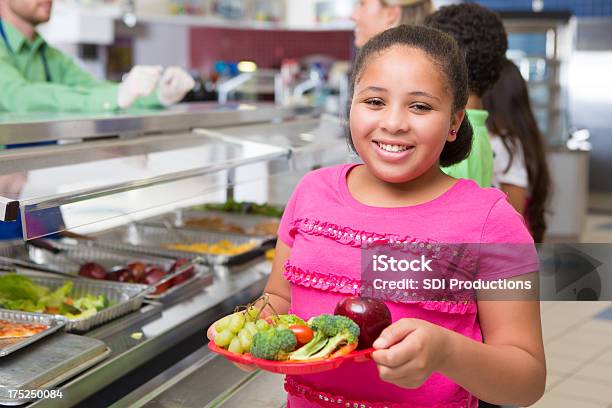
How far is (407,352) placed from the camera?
1.14 meters

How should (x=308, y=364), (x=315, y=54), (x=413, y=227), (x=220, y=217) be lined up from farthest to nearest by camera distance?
(x=315, y=54) < (x=220, y=217) < (x=413, y=227) < (x=308, y=364)

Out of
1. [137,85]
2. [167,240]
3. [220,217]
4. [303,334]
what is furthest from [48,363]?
[220,217]

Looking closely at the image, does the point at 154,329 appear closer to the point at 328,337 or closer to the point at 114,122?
the point at 114,122

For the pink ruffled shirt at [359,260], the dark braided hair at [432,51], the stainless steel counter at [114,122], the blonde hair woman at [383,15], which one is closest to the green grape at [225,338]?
the pink ruffled shirt at [359,260]

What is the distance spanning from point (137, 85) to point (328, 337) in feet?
6.16

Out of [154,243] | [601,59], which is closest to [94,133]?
[154,243]

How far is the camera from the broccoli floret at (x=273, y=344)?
1260mm

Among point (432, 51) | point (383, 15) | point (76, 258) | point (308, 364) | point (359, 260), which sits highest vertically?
point (383, 15)

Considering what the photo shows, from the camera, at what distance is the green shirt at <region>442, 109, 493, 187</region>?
6.95ft

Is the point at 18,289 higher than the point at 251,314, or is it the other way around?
the point at 251,314

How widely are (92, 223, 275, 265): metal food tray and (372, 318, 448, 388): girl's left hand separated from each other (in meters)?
2.04

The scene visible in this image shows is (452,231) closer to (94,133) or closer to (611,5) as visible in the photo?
(94,133)

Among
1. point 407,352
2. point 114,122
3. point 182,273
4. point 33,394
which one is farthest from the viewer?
point 182,273

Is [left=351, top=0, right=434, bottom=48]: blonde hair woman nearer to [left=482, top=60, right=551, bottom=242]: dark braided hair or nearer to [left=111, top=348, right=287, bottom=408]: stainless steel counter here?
[left=482, top=60, right=551, bottom=242]: dark braided hair
